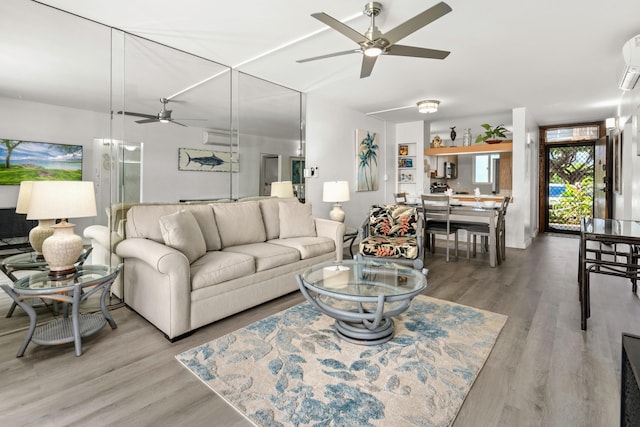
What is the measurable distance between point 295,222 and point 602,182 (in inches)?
237

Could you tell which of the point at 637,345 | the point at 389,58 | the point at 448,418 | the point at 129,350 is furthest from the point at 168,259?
the point at 389,58

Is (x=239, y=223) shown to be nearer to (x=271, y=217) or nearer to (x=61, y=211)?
(x=271, y=217)

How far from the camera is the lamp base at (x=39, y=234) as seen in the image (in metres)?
2.47

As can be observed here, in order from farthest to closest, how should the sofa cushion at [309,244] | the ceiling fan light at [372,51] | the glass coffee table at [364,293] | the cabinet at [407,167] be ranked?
the cabinet at [407,167], the sofa cushion at [309,244], the ceiling fan light at [372,51], the glass coffee table at [364,293]

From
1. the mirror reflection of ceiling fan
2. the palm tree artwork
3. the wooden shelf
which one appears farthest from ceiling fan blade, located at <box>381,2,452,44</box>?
the wooden shelf

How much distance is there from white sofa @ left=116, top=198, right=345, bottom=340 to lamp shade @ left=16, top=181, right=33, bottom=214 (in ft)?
2.18

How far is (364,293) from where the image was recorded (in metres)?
2.18

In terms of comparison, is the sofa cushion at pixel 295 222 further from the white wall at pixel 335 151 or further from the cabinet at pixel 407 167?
the cabinet at pixel 407 167

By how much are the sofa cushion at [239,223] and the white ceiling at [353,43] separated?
1.52 metres

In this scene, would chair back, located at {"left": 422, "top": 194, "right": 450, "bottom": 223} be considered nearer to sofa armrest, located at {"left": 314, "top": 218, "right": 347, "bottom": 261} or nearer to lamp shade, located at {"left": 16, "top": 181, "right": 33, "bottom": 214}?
sofa armrest, located at {"left": 314, "top": 218, "right": 347, "bottom": 261}

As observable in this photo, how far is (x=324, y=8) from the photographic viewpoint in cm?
246

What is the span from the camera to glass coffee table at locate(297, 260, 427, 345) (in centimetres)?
211

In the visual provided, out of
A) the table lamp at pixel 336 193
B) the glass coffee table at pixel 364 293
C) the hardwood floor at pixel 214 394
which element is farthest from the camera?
the table lamp at pixel 336 193

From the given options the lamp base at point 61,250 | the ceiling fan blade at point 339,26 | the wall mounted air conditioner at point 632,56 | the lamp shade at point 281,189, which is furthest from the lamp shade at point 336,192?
the wall mounted air conditioner at point 632,56
